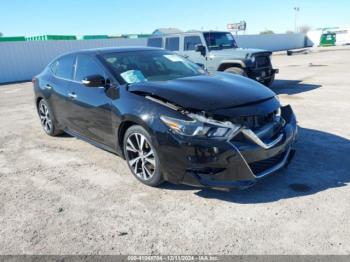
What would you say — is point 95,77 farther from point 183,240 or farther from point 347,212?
point 347,212

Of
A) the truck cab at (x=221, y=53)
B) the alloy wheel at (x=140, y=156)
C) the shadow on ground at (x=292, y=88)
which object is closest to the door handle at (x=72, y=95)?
the alloy wheel at (x=140, y=156)

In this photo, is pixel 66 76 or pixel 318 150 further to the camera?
pixel 66 76

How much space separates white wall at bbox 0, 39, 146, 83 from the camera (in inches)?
786

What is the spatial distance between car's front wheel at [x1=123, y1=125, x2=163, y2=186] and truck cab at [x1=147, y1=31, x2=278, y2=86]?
5.75 m

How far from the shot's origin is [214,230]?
316 cm

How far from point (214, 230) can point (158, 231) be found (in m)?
0.54

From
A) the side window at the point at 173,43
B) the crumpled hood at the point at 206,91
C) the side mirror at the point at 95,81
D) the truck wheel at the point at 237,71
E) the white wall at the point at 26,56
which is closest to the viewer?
the crumpled hood at the point at 206,91

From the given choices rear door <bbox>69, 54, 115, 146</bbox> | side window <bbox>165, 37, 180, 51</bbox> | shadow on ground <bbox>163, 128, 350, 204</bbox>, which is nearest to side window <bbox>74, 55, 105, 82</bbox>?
rear door <bbox>69, 54, 115, 146</bbox>

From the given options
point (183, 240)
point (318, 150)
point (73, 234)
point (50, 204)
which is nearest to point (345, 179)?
point (318, 150)

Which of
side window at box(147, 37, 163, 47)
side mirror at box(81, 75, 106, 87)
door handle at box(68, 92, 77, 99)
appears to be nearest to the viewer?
side mirror at box(81, 75, 106, 87)

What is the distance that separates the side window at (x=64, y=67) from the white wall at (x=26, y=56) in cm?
1620

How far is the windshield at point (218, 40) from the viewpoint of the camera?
1071 cm

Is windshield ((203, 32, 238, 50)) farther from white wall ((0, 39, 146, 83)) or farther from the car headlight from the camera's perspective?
white wall ((0, 39, 146, 83))

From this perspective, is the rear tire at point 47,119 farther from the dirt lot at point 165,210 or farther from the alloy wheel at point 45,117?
the dirt lot at point 165,210
